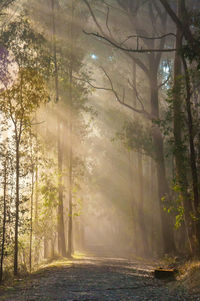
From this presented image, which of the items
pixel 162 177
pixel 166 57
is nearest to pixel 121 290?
pixel 162 177

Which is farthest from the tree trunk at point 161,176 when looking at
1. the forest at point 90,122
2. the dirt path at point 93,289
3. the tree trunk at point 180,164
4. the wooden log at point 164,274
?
Result: the dirt path at point 93,289

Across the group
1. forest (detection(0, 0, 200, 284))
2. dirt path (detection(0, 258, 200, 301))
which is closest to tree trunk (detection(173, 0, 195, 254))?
forest (detection(0, 0, 200, 284))

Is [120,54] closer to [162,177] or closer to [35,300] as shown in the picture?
[162,177]

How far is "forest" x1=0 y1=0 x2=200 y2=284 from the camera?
36.2 ft

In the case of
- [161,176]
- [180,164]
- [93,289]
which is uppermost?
[161,176]

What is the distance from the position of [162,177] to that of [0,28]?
404 inches

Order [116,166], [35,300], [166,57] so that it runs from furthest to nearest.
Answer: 1. [116,166]
2. [166,57]
3. [35,300]

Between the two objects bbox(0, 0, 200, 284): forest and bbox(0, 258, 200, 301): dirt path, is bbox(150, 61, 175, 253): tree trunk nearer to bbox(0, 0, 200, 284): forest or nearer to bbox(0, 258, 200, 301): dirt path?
bbox(0, 0, 200, 284): forest

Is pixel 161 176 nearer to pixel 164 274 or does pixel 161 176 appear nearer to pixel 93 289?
pixel 164 274

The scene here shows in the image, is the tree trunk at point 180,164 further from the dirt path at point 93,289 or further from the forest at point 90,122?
the dirt path at point 93,289

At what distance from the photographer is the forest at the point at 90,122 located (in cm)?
1105

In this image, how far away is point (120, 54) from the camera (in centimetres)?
2728

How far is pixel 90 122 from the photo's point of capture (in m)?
22.9

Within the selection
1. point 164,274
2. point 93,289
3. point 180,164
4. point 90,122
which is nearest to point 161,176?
point 180,164
